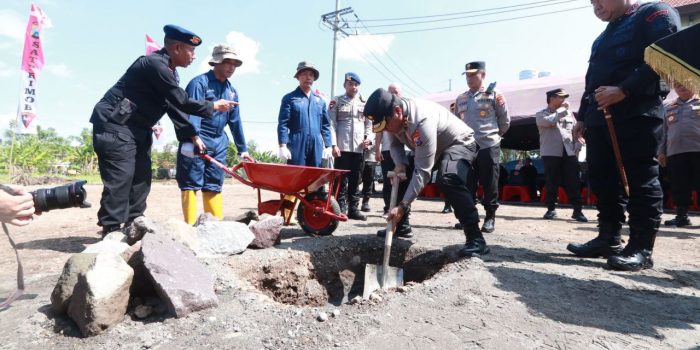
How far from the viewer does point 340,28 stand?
20172 millimetres

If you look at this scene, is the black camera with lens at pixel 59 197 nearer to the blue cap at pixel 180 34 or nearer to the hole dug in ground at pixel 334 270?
the hole dug in ground at pixel 334 270

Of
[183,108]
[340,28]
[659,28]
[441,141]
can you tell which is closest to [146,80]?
[183,108]

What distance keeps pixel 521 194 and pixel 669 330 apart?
7.01 meters

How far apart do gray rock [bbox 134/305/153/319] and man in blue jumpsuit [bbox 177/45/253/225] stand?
174 centimetres

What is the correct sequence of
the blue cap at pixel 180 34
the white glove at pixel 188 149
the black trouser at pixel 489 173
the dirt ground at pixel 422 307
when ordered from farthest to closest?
the black trouser at pixel 489 173 < the white glove at pixel 188 149 < the blue cap at pixel 180 34 < the dirt ground at pixel 422 307

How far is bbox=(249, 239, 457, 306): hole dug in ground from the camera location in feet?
8.93

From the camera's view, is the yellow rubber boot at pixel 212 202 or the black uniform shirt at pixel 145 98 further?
the yellow rubber boot at pixel 212 202

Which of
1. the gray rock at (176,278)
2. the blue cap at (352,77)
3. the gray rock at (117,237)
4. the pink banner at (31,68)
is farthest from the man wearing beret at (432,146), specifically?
the pink banner at (31,68)

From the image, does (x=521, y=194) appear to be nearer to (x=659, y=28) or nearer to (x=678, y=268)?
(x=678, y=268)

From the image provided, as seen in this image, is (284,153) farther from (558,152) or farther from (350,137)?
(558,152)

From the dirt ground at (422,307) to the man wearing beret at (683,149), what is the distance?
229cm

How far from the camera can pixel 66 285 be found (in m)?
1.76

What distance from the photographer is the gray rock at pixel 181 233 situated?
239 cm

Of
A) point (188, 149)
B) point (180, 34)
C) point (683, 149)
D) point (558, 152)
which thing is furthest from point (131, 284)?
point (683, 149)
